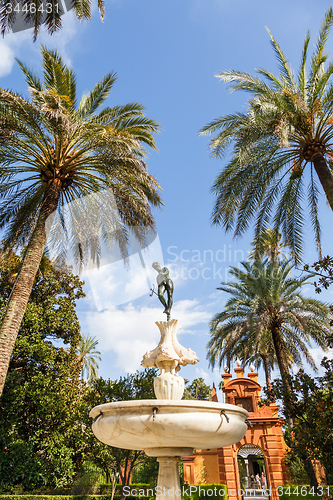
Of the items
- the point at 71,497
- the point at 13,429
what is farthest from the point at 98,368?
the point at 13,429

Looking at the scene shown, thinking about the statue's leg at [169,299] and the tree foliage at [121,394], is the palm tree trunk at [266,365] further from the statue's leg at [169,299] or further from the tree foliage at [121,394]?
the statue's leg at [169,299]

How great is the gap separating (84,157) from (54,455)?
1038 cm

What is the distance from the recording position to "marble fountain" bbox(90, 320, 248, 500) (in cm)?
412

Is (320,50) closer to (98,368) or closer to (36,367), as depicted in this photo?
(36,367)

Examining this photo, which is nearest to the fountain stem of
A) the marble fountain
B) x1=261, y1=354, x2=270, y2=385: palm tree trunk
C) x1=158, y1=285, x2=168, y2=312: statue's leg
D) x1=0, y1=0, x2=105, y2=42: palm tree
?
the marble fountain

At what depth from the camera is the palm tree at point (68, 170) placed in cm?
891

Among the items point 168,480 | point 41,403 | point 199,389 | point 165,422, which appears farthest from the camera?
point 199,389

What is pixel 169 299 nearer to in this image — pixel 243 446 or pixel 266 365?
pixel 243 446

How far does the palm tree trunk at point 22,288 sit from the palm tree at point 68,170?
0.07ft

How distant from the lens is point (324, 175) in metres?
8.73

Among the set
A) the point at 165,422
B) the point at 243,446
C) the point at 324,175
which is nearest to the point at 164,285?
the point at 165,422

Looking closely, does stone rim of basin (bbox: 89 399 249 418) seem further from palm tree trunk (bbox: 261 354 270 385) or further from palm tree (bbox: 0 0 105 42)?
palm tree trunk (bbox: 261 354 270 385)

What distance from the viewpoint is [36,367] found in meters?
13.7

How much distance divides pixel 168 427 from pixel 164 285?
10.5 ft
